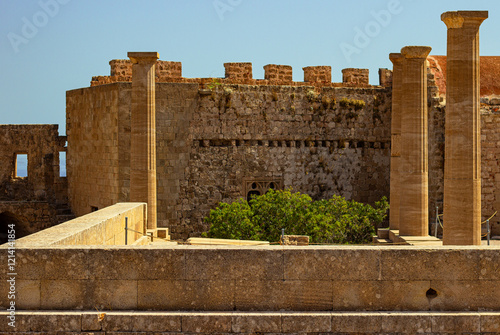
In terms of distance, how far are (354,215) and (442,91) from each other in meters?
7.07

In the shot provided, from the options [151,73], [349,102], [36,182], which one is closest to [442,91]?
[349,102]

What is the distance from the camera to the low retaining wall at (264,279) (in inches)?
245

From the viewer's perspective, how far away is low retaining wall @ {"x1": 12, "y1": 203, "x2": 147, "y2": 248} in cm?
703

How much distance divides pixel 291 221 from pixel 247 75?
226 inches

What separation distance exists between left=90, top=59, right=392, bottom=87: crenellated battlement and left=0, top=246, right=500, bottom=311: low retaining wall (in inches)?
527

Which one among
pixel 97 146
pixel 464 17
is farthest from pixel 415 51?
pixel 97 146

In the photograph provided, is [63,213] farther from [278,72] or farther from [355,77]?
[355,77]

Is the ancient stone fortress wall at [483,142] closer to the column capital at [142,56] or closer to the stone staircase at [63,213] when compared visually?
the column capital at [142,56]

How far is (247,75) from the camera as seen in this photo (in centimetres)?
1959

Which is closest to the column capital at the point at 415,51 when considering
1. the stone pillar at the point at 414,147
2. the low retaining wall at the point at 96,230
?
the stone pillar at the point at 414,147

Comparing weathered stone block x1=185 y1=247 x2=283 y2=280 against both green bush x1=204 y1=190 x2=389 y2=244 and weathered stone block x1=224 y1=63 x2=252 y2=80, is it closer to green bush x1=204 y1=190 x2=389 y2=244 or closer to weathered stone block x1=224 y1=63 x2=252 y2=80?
green bush x1=204 y1=190 x2=389 y2=244

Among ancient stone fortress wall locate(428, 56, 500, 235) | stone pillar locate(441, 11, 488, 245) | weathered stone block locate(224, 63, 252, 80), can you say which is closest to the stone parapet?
weathered stone block locate(224, 63, 252, 80)

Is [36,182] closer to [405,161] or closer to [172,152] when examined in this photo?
[172,152]

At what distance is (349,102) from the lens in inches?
794
